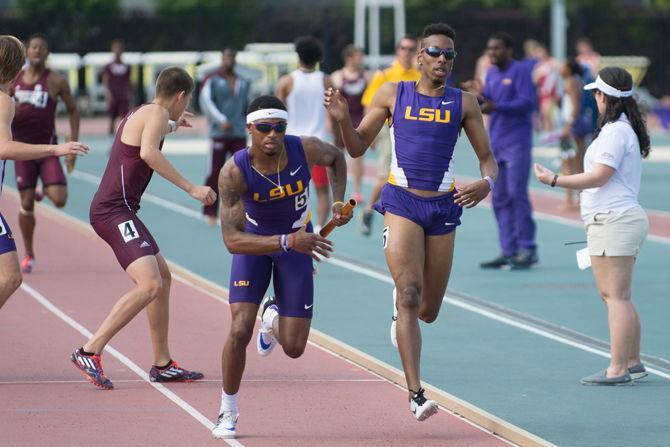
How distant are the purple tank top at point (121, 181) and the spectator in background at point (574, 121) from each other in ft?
35.3

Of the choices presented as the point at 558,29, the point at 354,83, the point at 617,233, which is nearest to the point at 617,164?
the point at 617,233

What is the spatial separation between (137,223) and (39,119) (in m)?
5.04

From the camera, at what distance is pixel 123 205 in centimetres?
995

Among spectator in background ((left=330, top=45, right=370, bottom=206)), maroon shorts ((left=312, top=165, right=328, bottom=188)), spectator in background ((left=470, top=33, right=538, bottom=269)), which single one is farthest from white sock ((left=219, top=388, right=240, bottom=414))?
spectator in background ((left=330, top=45, right=370, bottom=206))

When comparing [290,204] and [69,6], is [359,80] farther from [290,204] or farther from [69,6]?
[69,6]

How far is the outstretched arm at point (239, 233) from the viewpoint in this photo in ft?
26.1

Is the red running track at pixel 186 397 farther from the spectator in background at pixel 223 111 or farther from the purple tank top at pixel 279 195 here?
the spectator in background at pixel 223 111

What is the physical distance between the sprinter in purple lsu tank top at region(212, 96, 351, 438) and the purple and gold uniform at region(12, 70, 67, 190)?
6090mm

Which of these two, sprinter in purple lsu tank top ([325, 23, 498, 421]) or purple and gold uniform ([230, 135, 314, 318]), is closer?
purple and gold uniform ([230, 135, 314, 318])

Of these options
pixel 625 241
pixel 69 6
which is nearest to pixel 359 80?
pixel 625 241

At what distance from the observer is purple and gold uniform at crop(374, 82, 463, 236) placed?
9102 millimetres

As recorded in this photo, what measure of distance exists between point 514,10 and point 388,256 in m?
45.1

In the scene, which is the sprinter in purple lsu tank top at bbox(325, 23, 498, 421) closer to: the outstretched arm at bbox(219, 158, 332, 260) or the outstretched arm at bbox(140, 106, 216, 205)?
the outstretched arm at bbox(219, 158, 332, 260)

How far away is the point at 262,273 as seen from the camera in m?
8.63
